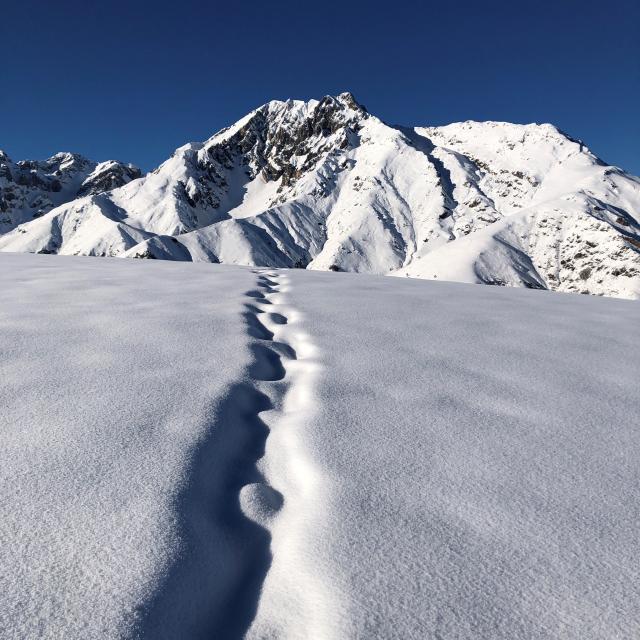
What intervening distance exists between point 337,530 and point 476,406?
1.37m

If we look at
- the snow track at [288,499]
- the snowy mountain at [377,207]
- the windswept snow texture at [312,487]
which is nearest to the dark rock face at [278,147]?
the snowy mountain at [377,207]

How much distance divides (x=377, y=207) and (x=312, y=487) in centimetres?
14620

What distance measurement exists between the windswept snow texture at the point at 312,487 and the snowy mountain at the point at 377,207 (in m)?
87.0

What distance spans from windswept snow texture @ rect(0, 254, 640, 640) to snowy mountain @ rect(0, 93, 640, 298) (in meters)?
87.0

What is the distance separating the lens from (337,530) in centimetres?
161

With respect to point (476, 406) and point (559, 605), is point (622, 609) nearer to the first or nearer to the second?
point (559, 605)

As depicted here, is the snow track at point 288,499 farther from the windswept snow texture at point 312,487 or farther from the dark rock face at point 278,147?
the dark rock face at point 278,147

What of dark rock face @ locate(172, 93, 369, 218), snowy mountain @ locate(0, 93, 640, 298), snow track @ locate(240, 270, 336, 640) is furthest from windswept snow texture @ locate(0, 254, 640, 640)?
dark rock face @ locate(172, 93, 369, 218)

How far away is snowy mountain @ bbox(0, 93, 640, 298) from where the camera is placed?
101 m

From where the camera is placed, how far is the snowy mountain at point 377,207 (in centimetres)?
10062

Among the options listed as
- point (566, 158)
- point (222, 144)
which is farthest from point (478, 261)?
point (222, 144)

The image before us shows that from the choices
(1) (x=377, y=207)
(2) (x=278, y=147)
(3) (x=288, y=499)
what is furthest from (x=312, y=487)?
(2) (x=278, y=147)

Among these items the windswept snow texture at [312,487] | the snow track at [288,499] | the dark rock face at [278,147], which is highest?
the dark rock face at [278,147]

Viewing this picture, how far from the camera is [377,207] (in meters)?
143
